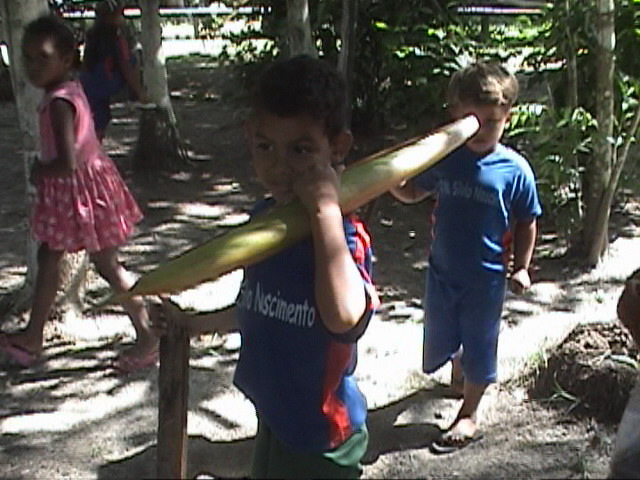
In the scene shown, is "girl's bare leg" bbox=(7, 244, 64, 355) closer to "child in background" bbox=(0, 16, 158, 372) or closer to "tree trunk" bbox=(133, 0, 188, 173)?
"child in background" bbox=(0, 16, 158, 372)

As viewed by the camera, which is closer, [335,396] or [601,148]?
[335,396]

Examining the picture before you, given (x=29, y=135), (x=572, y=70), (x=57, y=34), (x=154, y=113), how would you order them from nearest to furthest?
1. (x=57, y=34)
2. (x=29, y=135)
3. (x=572, y=70)
4. (x=154, y=113)

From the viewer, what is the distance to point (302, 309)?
84.6 inches

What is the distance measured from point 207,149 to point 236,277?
3983 millimetres

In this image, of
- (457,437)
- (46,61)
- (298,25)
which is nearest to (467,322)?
(457,437)

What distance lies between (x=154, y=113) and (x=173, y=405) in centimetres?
704

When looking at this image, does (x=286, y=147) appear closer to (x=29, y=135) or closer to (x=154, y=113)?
(x=29, y=135)

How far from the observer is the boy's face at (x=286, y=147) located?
1970mm

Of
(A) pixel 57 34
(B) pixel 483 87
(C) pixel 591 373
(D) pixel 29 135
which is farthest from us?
(D) pixel 29 135

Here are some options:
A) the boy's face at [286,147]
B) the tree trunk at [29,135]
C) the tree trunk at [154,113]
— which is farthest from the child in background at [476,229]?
the tree trunk at [154,113]

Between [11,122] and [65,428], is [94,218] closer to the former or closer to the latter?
[65,428]

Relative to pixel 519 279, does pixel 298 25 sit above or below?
above

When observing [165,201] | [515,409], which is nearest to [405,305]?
[515,409]

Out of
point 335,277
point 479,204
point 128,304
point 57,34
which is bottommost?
point 128,304
